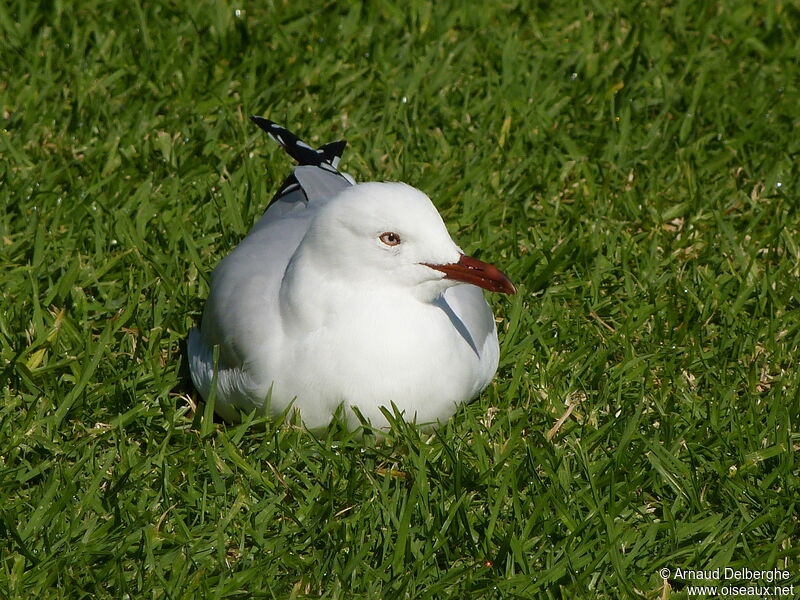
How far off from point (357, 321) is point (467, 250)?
145 cm

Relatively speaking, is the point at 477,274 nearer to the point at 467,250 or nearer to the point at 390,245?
the point at 390,245

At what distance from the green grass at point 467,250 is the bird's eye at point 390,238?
65 cm

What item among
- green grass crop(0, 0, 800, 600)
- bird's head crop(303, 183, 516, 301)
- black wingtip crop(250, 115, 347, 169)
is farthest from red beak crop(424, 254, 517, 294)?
black wingtip crop(250, 115, 347, 169)

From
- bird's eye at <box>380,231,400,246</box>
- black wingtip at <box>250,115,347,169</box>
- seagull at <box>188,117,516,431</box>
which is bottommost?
black wingtip at <box>250,115,347,169</box>

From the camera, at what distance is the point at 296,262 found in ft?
12.1

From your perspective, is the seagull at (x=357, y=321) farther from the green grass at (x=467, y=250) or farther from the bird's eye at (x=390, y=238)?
the green grass at (x=467, y=250)

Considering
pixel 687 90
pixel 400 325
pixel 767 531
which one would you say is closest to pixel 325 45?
pixel 687 90

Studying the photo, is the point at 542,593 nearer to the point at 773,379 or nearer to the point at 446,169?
the point at 773,379

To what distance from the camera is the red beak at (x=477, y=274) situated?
11.6 ft

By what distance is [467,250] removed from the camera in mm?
4949

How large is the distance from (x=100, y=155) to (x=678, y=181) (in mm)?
2830

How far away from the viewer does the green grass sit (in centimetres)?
345

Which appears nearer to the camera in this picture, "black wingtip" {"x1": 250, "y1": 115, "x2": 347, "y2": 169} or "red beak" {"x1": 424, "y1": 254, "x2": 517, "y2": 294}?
"red beak" {"x1": 424, "y1": 254, "x2": 517, "y2": 294}

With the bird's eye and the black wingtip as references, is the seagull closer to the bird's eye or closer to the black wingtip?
the bird's eye
